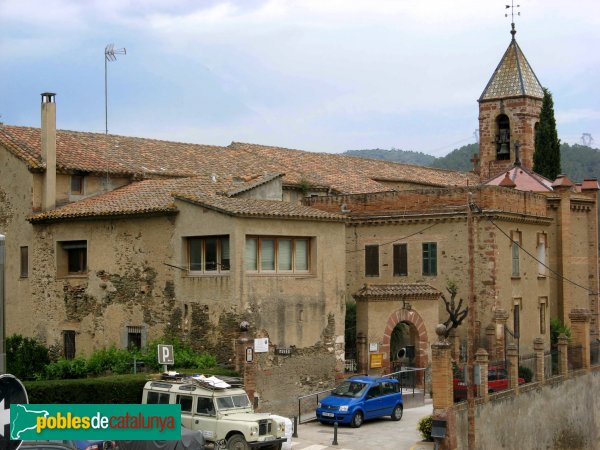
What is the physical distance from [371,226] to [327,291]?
33.7ft

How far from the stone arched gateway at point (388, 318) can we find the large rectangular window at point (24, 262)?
12.7 m

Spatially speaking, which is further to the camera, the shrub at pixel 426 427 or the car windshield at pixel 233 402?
the shrub at pixel 426 427

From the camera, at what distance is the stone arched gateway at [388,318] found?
32719mm

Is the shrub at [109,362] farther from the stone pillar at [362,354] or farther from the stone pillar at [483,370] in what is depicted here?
the stone pillar at [483,370]

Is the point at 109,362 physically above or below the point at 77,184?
below

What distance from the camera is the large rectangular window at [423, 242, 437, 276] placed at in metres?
39.2

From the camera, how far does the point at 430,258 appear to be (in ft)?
129

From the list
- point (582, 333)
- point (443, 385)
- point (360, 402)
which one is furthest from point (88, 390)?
point (582, 333)

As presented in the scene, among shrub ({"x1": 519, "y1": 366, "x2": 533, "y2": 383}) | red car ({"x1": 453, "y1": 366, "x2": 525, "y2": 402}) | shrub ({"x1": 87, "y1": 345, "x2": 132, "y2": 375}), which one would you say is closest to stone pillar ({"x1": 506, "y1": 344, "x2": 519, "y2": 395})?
red car ({"x1": 453, "y1": 366, "x2": 525, "y2": 402})

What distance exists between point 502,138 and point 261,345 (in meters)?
29.3

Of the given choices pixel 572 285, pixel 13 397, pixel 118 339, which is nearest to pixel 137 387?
pixel 118 339

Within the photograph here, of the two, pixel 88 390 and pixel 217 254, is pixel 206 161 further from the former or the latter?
pixel 88 390

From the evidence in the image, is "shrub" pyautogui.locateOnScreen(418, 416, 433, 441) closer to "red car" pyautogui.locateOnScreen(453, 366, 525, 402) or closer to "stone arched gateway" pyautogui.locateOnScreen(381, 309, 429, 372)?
"red car" pyautogui.locateOnScreen(453, 366, 525, 402)

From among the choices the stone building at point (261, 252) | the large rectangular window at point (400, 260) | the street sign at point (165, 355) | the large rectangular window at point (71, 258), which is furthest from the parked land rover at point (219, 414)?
the large rectangular window at point (400, 260)
